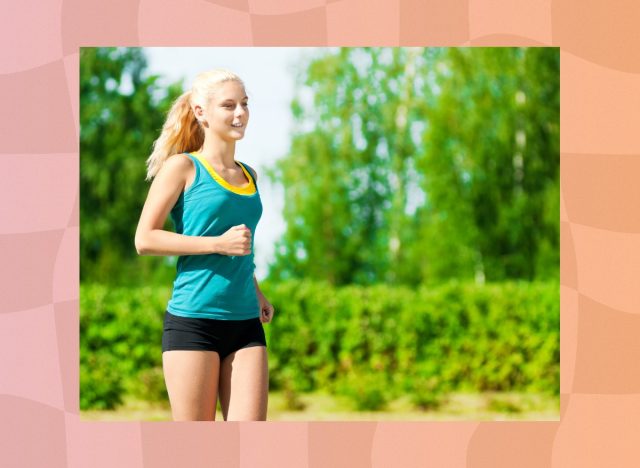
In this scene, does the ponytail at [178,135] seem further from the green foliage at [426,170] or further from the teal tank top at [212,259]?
the green foliage at [426,170]

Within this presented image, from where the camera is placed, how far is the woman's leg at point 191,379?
308 centimetres

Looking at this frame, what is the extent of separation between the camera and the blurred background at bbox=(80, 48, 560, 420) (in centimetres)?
928

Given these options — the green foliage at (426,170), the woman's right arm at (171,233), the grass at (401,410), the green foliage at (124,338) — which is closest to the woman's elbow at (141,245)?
the woman's right arm at (171,233)

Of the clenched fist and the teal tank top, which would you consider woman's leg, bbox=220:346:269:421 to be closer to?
the teal tank top

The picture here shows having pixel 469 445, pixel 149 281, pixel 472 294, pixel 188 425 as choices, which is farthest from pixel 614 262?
pixel 149 281

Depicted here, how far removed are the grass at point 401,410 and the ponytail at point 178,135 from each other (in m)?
5.79

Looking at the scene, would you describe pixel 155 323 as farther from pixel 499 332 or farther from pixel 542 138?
pixel 542 138

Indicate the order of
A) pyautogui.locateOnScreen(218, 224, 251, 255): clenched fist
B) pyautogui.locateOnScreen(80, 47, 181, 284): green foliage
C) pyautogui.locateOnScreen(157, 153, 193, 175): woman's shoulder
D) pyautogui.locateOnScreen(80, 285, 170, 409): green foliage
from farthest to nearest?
pyautogui.locateOnScreen(80, 47, 181, 284): green foliage < pyautogui.locateOnScreen(80, 285, 170, 409): green foliage < pyautogui.locateOnScreen(157, 153, 193, 175): woman's shoulder < pyautogui.locateOnScreen(218, 224, 251, 255): clenched fist

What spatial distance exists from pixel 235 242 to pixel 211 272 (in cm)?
18

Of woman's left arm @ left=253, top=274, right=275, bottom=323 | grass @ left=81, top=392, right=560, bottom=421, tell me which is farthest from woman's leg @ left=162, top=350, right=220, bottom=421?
grass @ left=81, top=392, right=560, bottom=421

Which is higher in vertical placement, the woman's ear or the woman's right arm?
the woman's ear

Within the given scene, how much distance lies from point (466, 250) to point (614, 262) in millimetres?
10283

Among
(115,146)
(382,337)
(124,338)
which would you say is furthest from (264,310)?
(115,146)

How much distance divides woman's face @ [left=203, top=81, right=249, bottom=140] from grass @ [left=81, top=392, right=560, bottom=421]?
5.92m
